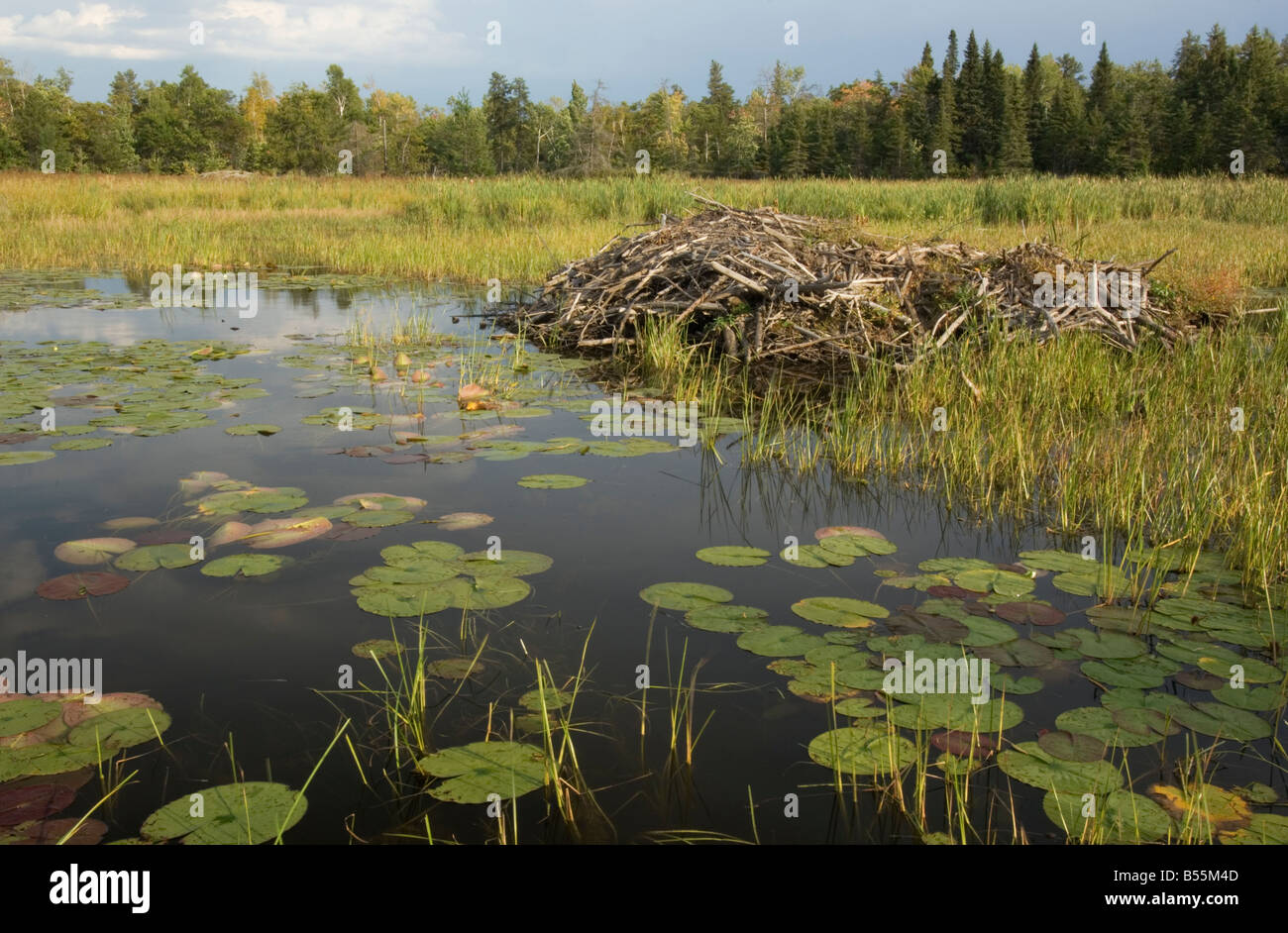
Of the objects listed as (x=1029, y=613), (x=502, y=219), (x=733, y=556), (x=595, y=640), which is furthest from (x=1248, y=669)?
(x=502, y=219)

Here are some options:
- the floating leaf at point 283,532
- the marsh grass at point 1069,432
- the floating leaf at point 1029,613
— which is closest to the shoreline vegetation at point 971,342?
the marsh grass at point 1069,432

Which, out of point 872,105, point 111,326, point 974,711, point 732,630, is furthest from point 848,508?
point 872,105

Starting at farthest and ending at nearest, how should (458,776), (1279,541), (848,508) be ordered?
(848,508) < (1279,541) < (458,776)

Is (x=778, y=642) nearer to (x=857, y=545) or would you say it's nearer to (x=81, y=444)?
(x=857, y=545)

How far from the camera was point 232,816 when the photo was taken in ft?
6.99

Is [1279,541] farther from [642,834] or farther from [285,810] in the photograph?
[285,810]

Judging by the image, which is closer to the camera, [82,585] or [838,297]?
[82,585]

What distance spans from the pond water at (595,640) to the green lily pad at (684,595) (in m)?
0.01

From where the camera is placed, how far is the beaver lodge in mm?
7406

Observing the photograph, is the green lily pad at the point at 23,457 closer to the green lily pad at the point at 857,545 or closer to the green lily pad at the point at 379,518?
the green lily pad at the point at 379,518

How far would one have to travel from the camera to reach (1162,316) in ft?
26.1

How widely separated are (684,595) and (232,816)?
5.55ft
